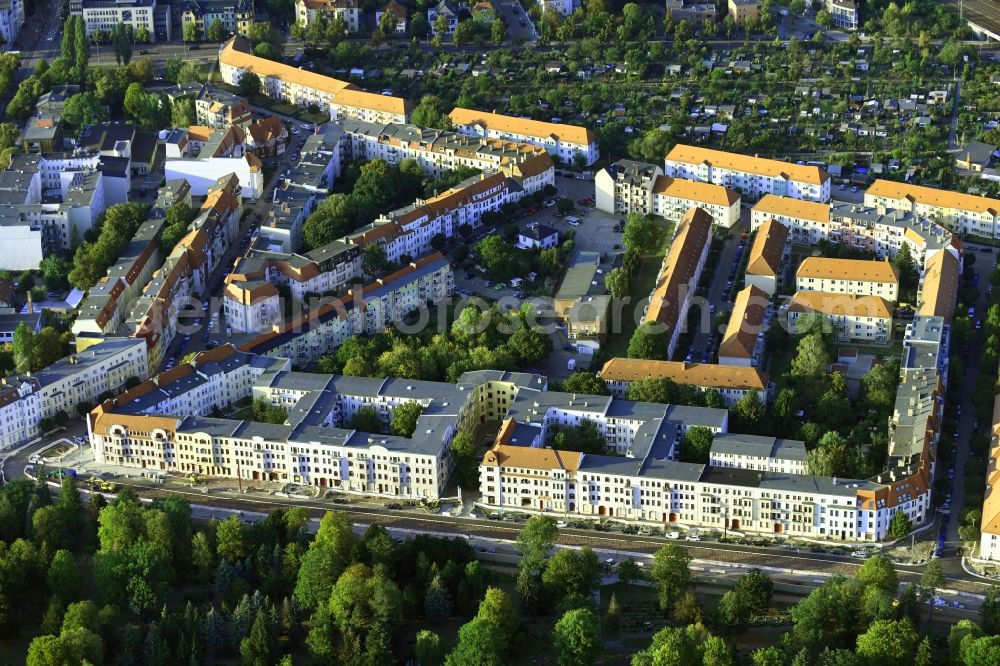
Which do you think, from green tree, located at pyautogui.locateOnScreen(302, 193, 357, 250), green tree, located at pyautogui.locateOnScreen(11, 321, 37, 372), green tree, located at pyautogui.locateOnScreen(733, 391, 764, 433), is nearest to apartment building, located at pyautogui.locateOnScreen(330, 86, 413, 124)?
green tree, located at pyautogui.locateOnScreen(302, 193, 357, 250)

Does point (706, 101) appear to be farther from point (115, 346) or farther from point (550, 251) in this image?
point (115, 346)

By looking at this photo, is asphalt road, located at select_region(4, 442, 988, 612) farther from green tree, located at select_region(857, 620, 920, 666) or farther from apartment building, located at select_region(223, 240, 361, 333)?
apartment building, located at select_region(223, 240, 361, 333)

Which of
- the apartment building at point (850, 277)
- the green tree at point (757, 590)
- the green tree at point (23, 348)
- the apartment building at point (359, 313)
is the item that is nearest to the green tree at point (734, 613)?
the green tree at point (757, 590)

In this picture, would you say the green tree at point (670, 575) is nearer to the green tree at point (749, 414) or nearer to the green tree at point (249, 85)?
the green tree at point (749, 414)

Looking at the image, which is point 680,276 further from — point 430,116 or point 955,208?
point 430,116

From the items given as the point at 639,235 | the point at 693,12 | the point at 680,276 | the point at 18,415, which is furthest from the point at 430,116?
the point at 18,415

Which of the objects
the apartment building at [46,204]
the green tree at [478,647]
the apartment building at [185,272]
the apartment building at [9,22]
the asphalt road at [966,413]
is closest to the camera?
the green tree at [478,647]
